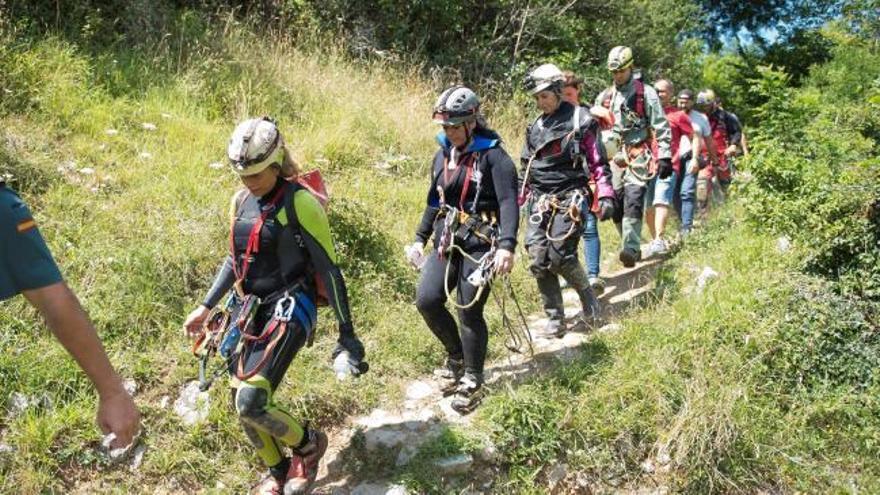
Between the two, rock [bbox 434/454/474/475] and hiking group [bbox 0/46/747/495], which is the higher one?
hiking group [bbox 0/46/747/495]

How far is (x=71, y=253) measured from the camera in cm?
539

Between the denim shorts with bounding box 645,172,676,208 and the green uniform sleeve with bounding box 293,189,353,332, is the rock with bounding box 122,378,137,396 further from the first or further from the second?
the denim shorts with bounding box 645,172,676,208

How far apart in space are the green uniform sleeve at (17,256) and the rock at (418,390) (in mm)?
3171

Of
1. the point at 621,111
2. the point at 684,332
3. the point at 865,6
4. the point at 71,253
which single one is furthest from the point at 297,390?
the point at 865,6

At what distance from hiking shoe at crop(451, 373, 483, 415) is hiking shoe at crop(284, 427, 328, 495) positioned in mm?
981

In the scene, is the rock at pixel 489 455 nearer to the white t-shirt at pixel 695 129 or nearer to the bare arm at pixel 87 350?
the bare arm at pixel 87 350

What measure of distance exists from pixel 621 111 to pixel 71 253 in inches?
187

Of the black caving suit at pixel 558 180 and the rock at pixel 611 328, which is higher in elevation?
the black caving suit at pixel 558 180

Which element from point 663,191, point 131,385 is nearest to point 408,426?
point 131,385

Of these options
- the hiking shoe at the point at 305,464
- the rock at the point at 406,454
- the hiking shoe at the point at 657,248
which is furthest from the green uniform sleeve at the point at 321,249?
the hiking shoe at the point at 657,248

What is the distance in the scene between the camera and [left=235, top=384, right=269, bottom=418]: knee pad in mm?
3723

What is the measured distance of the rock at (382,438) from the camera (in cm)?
452

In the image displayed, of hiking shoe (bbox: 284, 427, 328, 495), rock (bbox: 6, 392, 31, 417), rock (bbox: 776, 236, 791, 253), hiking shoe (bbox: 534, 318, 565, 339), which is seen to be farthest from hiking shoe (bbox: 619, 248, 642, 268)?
rock (bbox: 6, 392, 31, 417)

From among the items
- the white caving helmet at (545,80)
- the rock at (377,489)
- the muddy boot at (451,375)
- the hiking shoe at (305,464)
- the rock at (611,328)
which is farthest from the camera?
the rock at (611,328)
